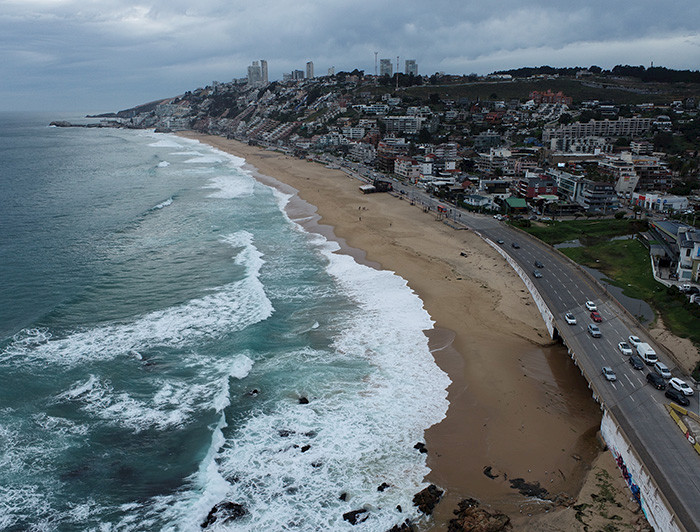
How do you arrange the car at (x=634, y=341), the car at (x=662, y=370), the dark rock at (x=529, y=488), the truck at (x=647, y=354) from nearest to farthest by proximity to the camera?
the dark rock at (x=529, y=488) < the car at (x=662, y=370) < the truck at (x=647, y=354) < the car at (x=634, y=341)

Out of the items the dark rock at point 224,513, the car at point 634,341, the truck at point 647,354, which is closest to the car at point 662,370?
the truck at point 647,354

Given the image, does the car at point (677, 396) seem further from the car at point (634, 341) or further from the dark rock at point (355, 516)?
the dark rock at point (355, 516)

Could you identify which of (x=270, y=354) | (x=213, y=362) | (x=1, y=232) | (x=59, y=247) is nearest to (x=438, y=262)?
(x=270, y=354)

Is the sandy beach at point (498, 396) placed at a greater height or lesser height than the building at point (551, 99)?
lesser

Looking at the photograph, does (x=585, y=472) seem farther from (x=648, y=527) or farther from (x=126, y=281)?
(x=126, y=281)

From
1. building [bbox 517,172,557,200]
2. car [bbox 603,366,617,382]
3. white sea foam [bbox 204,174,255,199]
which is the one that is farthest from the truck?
white sea foam [bbox 204,174,255,199]

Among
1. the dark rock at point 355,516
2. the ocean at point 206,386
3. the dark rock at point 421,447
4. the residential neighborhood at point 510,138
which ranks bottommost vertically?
the dark rock at point 355,516

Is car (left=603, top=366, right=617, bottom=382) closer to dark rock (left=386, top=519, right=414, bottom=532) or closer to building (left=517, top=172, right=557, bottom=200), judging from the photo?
dark rock (left=386, top=519, right=414, bottom=532)
